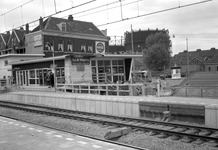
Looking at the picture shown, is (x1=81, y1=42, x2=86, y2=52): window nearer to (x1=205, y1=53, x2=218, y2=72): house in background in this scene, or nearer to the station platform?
the station platform

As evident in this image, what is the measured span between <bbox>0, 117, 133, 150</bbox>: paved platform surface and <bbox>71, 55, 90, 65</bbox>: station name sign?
46.1 feet

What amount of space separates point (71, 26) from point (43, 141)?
4388cm

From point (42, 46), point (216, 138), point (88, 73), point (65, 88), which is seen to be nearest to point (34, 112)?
point (65, 88)

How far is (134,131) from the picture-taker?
1032 centimetres

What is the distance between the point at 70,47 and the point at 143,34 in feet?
201

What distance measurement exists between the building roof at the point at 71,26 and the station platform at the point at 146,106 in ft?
94.7

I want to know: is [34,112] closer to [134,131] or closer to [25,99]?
[25,99]

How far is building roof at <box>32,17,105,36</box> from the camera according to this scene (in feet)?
155

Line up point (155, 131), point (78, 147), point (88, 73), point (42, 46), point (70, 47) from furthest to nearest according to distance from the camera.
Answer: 1. point (70, 47)
2. point (42, 46)
3. point (88, 73)
4. point (155, 131)
5. point (78, 147)

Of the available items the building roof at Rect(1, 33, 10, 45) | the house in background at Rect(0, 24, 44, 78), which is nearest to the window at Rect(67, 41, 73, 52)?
the house in background at Rect(0, 24, 44, 78)

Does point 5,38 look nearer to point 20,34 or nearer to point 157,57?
point 20,34

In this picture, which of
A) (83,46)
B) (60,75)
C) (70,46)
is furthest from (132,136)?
(83,46)

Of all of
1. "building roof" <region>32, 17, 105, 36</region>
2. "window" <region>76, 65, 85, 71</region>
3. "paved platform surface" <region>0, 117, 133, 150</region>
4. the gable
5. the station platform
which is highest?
"building roof" <region>32, 17, 105, 36</region>

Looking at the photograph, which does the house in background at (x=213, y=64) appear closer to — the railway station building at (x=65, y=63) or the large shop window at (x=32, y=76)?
the railway station building at (x=65, y=63)
